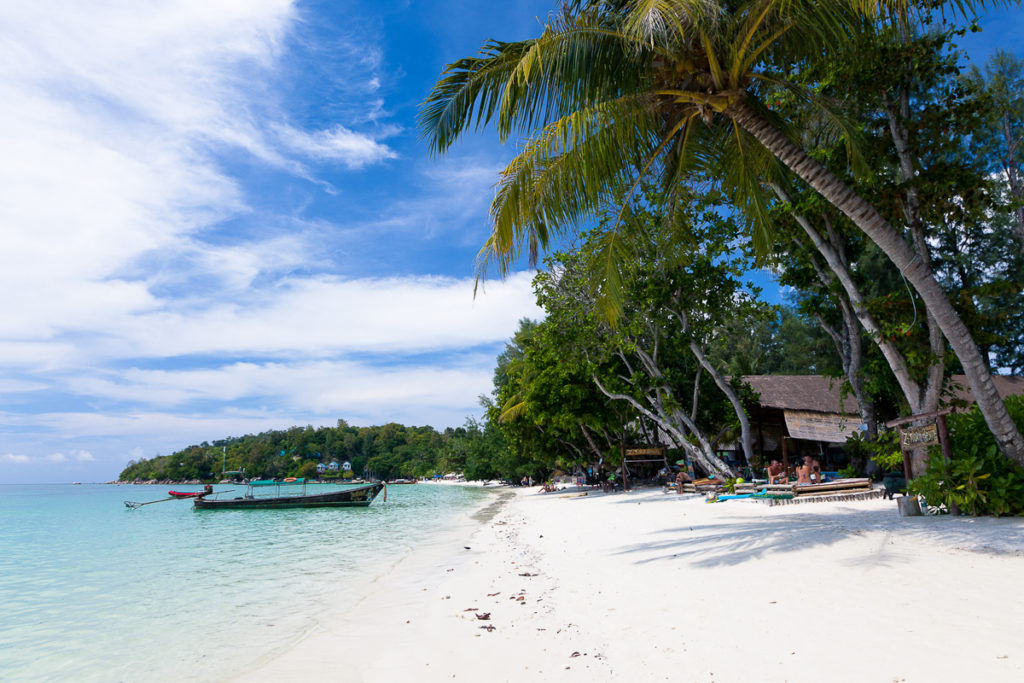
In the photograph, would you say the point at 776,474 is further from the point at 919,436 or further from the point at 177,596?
the point at 177,596

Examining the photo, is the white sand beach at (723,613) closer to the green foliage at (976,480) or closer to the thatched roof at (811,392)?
the green foliage at (976,480)

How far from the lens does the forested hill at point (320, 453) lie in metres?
103

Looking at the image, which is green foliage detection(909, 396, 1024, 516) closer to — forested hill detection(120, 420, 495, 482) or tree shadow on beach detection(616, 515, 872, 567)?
tree shadow on beach detection(616, 515, 872, 567)

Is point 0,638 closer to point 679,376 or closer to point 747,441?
point 747,441

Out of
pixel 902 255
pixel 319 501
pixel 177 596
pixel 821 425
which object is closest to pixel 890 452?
pixel 821 425

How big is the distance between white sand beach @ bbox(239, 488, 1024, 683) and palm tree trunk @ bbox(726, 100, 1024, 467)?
1.36 metres

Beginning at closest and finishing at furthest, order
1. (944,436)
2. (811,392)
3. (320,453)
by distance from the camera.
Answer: (944,436), (811,392), (320,453)

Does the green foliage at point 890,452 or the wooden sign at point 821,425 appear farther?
the wooden sign at point 821,425

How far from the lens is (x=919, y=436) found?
8.48m

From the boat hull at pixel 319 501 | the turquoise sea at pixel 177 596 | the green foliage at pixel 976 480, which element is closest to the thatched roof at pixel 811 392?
the green foliage at pixel 976 480

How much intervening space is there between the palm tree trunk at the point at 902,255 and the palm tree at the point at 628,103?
2 centimetres

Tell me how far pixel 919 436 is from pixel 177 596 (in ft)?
40.2

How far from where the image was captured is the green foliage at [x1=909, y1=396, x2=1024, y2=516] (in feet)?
23.5

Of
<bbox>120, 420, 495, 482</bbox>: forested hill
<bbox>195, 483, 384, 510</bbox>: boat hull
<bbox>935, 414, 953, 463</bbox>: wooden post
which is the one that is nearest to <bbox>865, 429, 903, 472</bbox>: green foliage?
<bbox>935, 414, 953, 463</bbox>: wooden post
